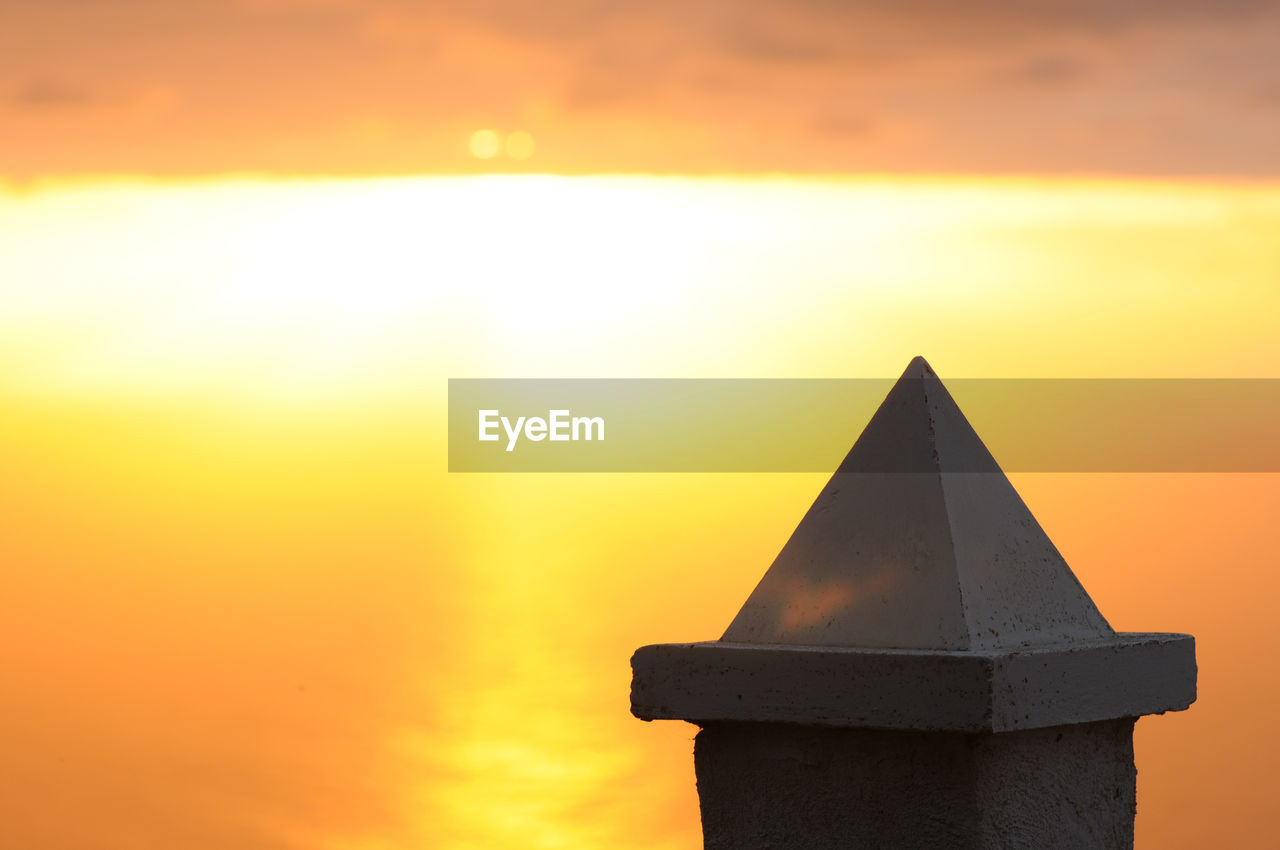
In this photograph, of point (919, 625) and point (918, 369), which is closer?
point (919, 625)

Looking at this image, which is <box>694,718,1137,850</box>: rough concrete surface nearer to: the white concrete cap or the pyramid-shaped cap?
the white concrete cap

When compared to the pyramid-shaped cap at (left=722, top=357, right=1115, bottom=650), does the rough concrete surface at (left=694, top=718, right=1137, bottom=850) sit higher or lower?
lower

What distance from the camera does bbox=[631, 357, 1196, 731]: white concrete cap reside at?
4340 mm

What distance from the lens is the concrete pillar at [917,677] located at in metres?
4.39

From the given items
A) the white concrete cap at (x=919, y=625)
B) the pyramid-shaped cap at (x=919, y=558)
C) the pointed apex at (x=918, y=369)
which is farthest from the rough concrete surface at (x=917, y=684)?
the pointed apex at (x=918, y=369)

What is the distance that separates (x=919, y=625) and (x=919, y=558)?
26 cm

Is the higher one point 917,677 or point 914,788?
point 917,677

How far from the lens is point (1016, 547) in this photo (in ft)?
16.2

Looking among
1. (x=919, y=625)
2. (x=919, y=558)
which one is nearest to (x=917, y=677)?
(x=919, y=625)

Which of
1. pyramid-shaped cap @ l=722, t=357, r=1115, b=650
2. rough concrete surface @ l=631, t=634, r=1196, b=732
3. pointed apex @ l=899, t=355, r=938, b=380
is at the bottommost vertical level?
rough concrete surface @ l=631, t=634, r=1196, b=732

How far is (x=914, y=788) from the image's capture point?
450 cm

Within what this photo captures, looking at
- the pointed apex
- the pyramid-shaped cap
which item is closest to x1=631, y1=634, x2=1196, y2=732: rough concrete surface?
the pyramid-shaped cap

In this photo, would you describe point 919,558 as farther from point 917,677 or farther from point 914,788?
point 914,788

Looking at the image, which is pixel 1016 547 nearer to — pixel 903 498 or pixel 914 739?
pixel 903 498
